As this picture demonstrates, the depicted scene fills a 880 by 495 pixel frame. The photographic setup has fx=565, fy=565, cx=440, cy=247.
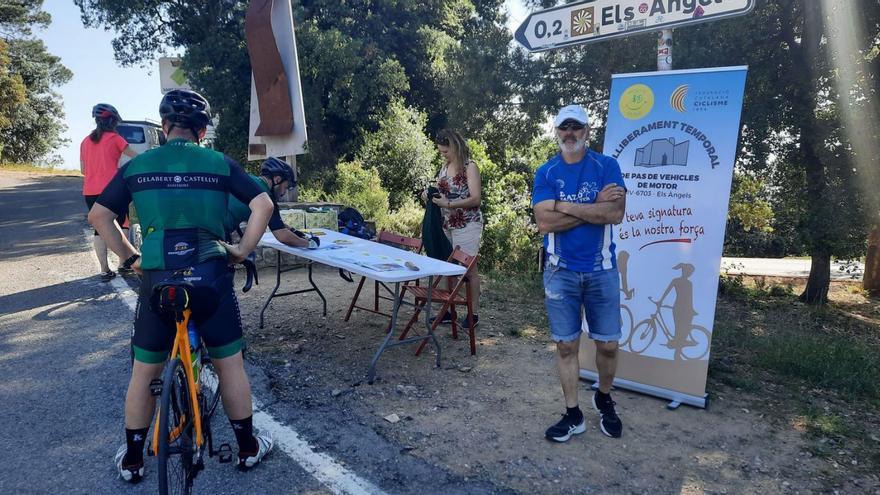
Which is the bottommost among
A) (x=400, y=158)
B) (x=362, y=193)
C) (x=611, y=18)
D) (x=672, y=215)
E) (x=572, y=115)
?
(x=362, y=193)

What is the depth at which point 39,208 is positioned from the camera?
1359cm

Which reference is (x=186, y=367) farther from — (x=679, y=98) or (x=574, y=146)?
(x=679, y=98)

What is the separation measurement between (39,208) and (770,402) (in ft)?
50.8

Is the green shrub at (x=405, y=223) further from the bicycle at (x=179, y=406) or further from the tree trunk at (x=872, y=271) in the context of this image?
the tree trunk at (x=872, y=271)

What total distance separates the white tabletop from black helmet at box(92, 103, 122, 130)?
8.14 feet

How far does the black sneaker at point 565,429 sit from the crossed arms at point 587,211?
3.82ft

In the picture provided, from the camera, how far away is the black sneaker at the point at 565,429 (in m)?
3.37

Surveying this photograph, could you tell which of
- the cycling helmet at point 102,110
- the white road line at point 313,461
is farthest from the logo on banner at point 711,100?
the cycling helmet at point 102,110

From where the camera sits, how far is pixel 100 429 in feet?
11.0

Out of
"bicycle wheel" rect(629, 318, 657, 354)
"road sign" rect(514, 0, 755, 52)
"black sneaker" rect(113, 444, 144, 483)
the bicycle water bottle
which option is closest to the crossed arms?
"bicycle wheel" rect(629, 318, 657, 354)

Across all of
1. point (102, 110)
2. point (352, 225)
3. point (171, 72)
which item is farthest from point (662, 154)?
point (171, 72)

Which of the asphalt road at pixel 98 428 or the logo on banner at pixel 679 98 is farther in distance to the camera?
the logo on banner at pixel 679 98

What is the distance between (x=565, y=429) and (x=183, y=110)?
8.89ft

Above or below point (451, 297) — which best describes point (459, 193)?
above
